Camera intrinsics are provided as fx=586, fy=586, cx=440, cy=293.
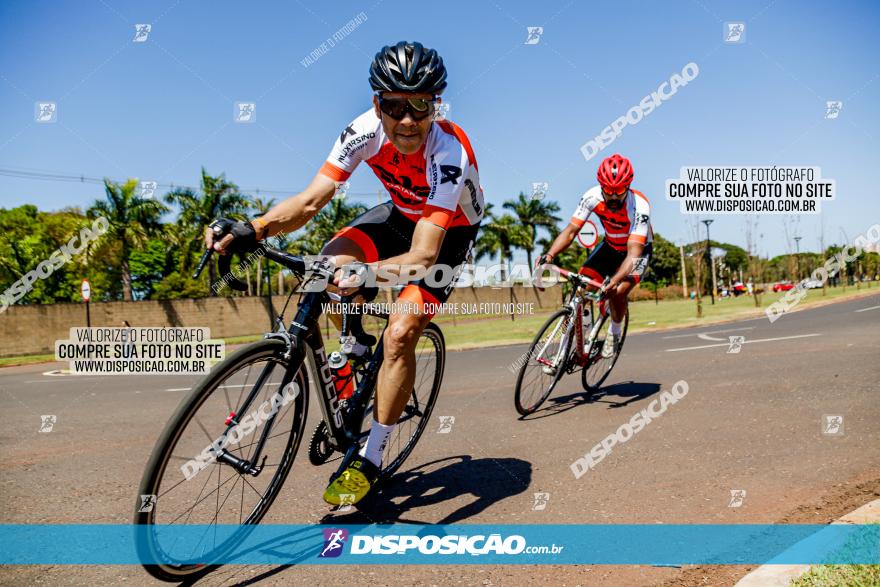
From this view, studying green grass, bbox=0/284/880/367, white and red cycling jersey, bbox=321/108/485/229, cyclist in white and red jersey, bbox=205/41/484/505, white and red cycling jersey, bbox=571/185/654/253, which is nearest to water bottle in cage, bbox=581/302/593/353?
white and red cycling jersey, bbox=571/185/654/253

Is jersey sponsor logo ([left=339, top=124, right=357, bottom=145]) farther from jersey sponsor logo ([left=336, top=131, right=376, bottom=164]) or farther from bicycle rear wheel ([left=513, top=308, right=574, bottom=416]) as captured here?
bicycle rear wheel ([left=513, top=308, right=574, bottom=416])

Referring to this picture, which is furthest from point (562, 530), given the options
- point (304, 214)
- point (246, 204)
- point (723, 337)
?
point (246, 204)

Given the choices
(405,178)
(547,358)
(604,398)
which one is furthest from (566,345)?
(405,178)

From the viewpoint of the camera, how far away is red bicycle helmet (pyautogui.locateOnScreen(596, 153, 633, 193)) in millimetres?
6121

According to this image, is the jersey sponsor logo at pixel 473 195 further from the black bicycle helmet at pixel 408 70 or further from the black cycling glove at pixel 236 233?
the black cycling glove at pixel 236 233

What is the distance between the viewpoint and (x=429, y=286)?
3.29 meters

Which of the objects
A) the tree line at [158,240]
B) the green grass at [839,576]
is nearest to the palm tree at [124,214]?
the tree line at [158,240]

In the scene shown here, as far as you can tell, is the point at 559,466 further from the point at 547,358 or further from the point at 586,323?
the point at 586,323

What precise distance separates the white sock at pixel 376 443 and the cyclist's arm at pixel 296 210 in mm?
1167

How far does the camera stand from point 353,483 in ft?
9.89

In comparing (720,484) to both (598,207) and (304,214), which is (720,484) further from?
(598,207)

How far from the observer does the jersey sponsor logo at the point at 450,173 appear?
3202 mm

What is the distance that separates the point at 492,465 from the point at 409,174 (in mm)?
2089

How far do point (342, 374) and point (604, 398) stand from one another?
13.0ft
